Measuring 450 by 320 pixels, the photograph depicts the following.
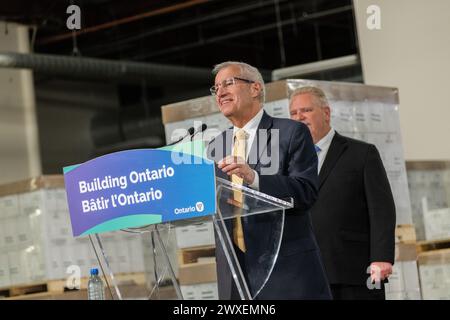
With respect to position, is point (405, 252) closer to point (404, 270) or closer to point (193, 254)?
A: point (404, 270)

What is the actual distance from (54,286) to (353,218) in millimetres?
2725

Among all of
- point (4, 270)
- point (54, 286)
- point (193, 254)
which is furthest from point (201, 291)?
point (4, 270)

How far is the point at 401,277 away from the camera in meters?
5.03

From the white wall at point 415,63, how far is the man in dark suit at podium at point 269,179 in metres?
2.25

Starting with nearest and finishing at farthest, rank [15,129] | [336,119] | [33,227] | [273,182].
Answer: [273,182] → [336,119] → [33,227] → [15,129]

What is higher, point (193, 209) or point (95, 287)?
point (193, 209)

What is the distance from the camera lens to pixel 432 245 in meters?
5.68

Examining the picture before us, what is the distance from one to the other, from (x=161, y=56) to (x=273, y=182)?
8.41 m

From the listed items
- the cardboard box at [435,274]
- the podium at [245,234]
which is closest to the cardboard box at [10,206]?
the cardboard box at [435,274]

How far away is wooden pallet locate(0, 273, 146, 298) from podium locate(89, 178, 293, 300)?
2917 millimetres

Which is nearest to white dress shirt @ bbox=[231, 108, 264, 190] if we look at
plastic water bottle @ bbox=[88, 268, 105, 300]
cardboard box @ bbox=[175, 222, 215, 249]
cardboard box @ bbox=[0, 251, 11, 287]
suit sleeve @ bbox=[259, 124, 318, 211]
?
suit sleeve @ bbox=[259, 124, 318, 211]

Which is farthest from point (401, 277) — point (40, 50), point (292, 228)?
point (40, 50)
